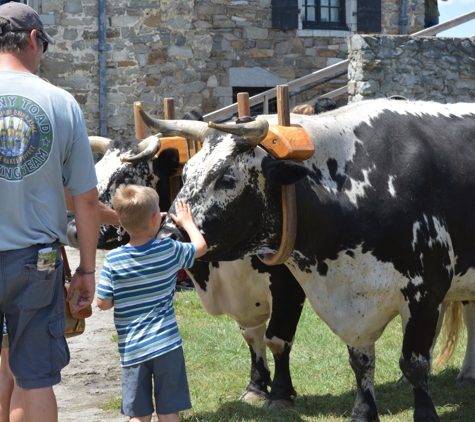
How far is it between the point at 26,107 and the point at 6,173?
0.91 feet

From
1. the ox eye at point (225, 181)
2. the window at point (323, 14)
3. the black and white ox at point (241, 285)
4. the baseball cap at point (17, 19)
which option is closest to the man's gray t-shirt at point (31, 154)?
the baseball cap at point (17, 19)

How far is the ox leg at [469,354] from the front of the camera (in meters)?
5.50

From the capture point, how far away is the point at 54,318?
331 centimetres

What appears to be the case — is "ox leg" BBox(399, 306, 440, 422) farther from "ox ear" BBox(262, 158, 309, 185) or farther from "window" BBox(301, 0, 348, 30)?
"window" BBox(301, 0, 348, 30)

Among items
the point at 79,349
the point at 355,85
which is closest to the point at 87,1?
the point at 355,85

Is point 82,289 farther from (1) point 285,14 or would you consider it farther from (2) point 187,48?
(1) point 285,14

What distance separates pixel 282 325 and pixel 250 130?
1.47m

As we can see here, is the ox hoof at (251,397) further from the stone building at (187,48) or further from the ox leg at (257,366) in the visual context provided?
the stone building at (187,48)

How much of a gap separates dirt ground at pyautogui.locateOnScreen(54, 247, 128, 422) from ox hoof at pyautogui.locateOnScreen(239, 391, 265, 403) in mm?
811

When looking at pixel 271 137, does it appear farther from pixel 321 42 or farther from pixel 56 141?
pixel 321 42

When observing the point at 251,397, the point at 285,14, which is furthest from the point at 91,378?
the point at 285,14

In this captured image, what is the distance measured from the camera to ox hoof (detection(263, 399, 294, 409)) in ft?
16.0

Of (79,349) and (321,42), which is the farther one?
(321,42)

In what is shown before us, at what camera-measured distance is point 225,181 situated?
12.9 ft
